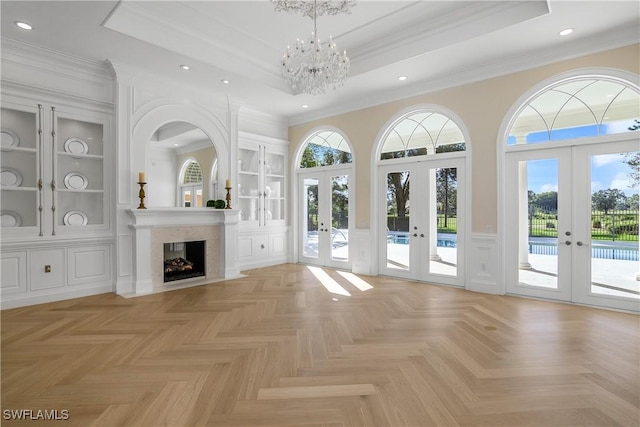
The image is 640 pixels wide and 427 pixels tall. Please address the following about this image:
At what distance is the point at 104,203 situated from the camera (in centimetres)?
464

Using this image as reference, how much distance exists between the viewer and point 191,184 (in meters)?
5.45

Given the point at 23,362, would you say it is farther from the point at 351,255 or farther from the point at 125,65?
the point at 351,255

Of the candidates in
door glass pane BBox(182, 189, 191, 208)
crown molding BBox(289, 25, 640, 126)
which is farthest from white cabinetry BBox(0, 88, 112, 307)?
crown molding BBox(289, 25, 640, 126)

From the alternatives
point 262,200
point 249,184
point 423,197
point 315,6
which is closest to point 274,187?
point 262,200

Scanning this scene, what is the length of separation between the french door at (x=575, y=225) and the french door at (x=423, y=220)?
0.76 metres

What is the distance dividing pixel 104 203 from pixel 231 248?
2.09 m

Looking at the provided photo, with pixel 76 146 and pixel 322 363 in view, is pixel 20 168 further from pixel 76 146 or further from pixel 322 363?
pixel 322 363

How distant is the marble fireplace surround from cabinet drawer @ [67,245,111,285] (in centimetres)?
40

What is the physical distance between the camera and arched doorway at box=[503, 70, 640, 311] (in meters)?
3.83

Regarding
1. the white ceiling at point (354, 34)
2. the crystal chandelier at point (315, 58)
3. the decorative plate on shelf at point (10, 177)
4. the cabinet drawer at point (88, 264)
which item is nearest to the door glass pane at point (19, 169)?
the decorative plate on shelf at point (10, 177)

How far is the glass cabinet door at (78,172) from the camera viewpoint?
14.2 ft

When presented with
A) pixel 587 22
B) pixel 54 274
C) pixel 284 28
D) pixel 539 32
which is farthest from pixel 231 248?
pixel 587 22

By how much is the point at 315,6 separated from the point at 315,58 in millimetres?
682

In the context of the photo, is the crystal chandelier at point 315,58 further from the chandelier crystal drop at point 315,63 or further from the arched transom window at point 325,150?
the arched transom window at point 325,150
